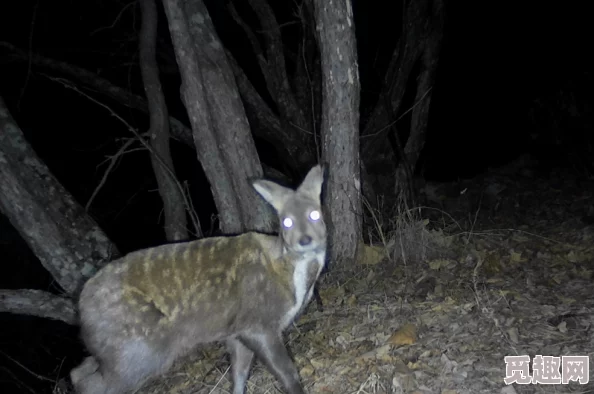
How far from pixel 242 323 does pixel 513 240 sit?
12.1ft

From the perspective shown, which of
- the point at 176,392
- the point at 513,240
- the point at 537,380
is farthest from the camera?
the point at 513,240

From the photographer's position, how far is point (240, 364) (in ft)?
18.3

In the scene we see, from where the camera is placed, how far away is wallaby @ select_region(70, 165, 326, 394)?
511 cm

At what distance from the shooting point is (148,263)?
5.32 metres

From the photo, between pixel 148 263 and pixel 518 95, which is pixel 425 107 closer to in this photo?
pixel 518 95

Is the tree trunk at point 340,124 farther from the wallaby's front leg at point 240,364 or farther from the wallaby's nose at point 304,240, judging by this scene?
the wallaby's nose at point 304,240

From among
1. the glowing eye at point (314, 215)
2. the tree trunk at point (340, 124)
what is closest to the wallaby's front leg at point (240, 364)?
the glowing eye at point (314, 215)

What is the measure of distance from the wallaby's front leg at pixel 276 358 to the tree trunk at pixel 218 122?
77.6 inches

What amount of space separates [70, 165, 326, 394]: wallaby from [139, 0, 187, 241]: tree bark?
2.33 m

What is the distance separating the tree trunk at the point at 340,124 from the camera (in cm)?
666

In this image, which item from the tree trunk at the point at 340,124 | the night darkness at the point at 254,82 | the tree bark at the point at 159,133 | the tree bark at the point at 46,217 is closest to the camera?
the tree trunk at the point at 340,124

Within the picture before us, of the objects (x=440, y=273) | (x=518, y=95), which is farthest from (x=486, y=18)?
(x=440, y=273)

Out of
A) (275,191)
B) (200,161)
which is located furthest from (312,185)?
(200,161)

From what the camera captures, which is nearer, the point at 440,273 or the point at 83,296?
the point at 83,296
